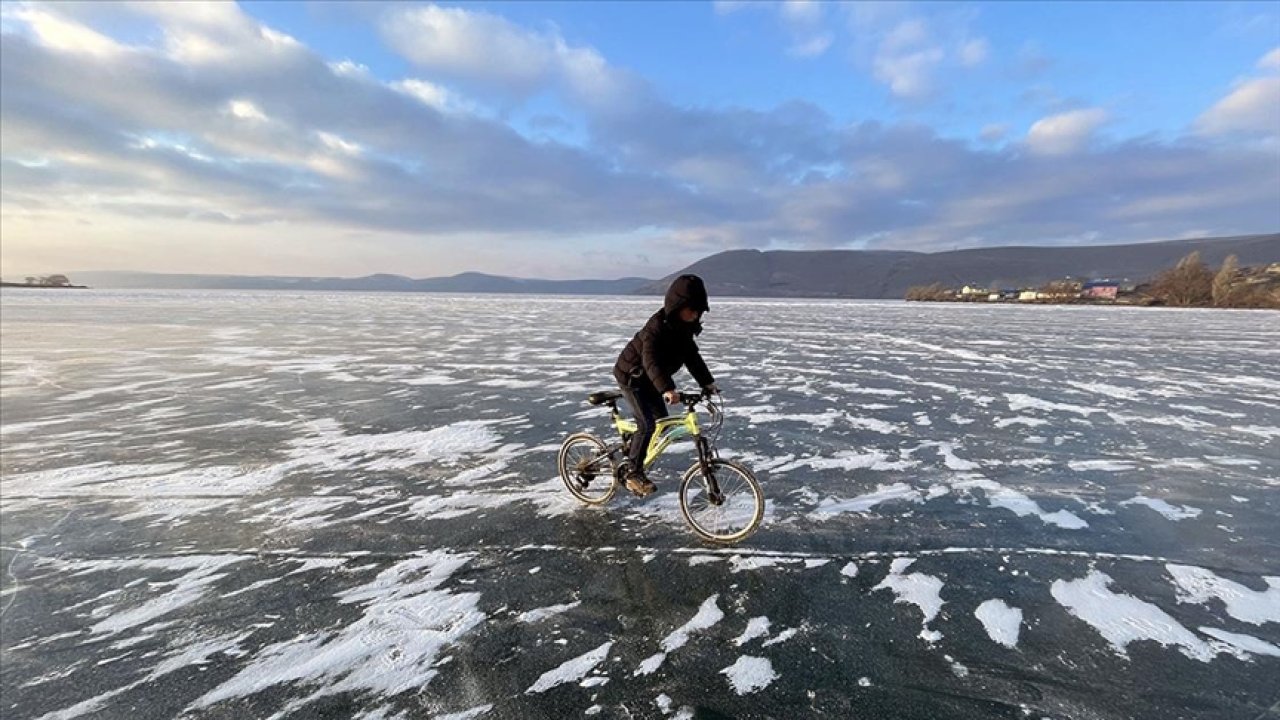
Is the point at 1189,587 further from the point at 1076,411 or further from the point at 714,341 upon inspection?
the point at 714,341

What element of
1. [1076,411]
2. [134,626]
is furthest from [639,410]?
[1076,411]

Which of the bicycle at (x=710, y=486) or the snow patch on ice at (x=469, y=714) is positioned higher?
the bicycle at (x=710, y=486)

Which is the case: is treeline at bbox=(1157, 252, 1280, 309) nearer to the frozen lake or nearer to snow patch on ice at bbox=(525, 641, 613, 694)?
the frozen lake

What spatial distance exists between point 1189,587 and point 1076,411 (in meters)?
7.40

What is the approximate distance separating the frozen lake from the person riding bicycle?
2.54ft

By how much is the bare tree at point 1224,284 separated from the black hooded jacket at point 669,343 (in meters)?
Answer: 114

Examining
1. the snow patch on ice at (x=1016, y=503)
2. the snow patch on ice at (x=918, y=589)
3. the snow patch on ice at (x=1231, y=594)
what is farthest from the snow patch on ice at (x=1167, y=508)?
the snow patch on ice at (x=918, y=589)

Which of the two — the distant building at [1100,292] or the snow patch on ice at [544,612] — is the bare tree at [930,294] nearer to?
the distant building at [1100,292]

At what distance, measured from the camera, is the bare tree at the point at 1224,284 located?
Answer: 8375 centimetres

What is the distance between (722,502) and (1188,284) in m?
120

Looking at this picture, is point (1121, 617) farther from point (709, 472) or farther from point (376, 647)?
point (376, 647)

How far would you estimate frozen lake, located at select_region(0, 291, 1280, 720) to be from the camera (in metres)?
3.41

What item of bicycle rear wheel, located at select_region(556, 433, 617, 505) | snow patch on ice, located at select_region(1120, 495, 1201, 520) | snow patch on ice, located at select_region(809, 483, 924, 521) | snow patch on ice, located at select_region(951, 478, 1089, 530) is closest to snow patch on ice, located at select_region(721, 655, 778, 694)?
snow patch on ice, located at select_region(809, 483, 924, 521)

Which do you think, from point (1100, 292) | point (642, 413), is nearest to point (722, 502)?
point (642, 413)
